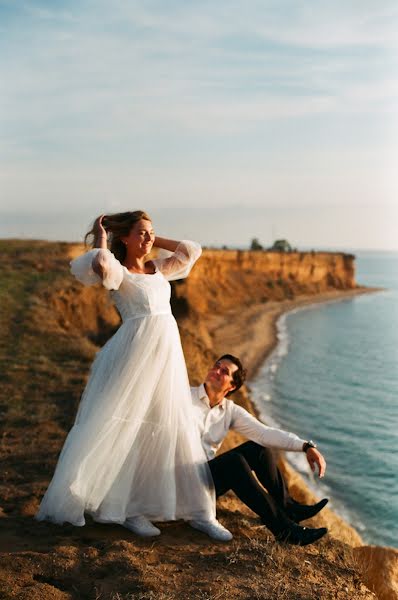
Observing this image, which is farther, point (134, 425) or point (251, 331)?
point (251, 331)

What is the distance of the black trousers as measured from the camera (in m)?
4.78

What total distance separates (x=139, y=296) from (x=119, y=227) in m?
0.52

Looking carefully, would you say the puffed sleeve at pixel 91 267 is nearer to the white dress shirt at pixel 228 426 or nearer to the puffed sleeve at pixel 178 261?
the puffed sleeve at pixel 178 261

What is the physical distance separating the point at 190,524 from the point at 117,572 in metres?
1.13

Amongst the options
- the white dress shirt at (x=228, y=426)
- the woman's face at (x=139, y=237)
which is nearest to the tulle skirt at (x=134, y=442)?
the white dress shirt at (x=228, y=426)

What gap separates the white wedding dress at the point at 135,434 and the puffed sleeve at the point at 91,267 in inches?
1.4

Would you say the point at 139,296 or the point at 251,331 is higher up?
the point at 139,296

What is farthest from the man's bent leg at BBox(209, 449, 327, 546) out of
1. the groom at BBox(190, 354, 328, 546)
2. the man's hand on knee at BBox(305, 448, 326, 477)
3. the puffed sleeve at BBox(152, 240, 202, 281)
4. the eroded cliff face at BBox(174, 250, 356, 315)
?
the eroded cliff face at BBox(174, 250, 356, 315)

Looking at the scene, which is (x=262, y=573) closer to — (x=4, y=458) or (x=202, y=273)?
(x=4, y=458)

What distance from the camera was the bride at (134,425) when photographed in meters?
4.58

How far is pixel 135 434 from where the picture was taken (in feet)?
15.3

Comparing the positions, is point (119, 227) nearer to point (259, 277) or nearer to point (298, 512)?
point (298, 512)

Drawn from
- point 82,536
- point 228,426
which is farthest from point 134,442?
point 228,426

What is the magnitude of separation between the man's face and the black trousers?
0.49 m
